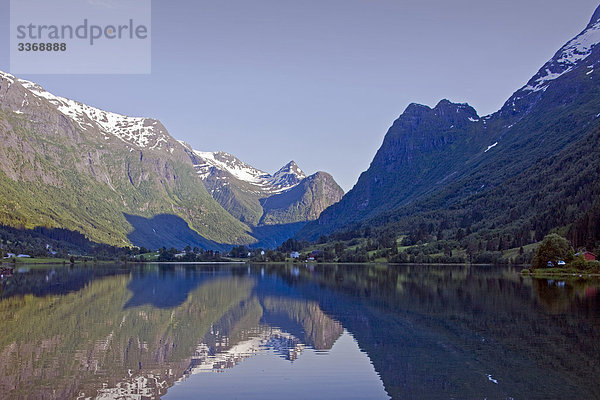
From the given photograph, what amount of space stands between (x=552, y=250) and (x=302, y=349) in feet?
381

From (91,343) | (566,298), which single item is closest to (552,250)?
(566,298)

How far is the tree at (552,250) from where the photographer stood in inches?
5615

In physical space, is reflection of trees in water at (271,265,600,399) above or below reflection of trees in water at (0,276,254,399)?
below

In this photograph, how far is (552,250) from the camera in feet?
474

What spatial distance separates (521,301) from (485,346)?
1347 inches

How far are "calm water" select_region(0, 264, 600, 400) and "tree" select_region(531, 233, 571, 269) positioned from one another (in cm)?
6610

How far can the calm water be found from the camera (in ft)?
109

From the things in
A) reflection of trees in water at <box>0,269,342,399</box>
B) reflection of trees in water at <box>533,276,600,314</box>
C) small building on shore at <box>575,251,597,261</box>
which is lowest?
reflection of trees in water at <box>533,276,600,314</box>

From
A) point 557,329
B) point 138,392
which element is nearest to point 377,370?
point 138,392

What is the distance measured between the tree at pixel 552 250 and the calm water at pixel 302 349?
217 ft

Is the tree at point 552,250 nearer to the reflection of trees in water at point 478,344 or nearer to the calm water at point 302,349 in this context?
the calm water at point 302,349

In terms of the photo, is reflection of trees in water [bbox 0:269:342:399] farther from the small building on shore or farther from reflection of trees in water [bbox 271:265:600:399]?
the small building on shore

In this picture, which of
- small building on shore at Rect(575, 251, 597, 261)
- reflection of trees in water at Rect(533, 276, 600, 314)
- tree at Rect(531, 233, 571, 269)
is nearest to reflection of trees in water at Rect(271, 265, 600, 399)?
reflection of trees in water at Rect(533, 276, 600, 314)

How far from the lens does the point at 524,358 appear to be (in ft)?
133
